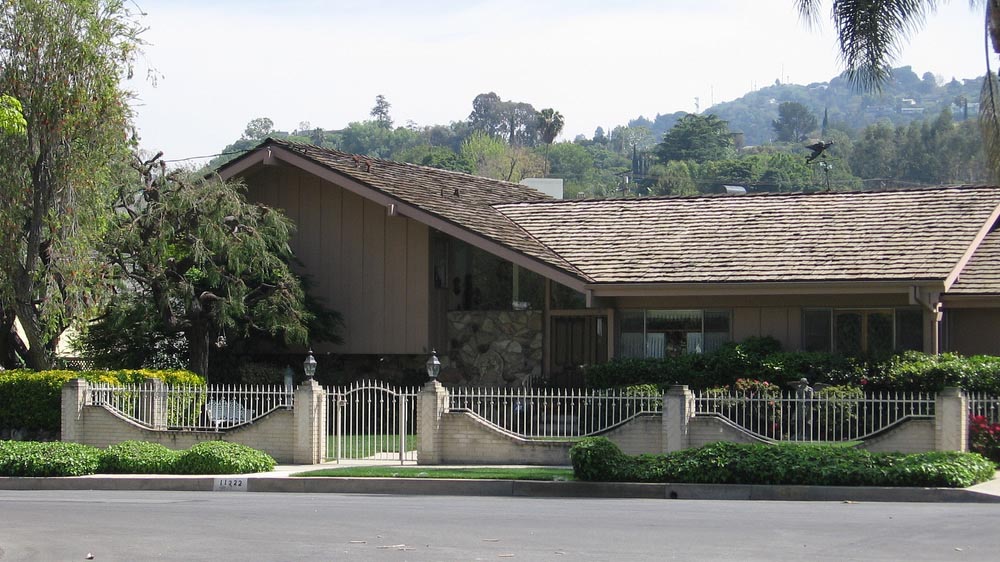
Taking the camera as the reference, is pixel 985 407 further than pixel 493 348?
No

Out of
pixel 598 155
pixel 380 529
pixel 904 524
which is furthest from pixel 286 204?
pixel 598 155

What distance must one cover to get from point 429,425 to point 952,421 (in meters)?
8.50

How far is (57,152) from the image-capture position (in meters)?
26.2

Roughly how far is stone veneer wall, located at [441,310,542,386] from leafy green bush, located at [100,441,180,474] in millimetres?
9227

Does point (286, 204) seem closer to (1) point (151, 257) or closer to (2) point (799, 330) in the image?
(1) point (151, 257)

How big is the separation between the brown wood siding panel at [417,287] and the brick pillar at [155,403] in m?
6.91

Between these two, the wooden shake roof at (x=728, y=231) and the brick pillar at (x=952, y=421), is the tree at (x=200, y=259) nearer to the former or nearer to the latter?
the wooden shake roof at (x=728, y=231)

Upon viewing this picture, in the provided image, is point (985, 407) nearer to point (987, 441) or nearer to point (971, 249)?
point (987, 441)

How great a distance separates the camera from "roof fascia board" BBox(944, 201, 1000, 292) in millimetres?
25141

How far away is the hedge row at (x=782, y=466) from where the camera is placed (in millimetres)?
17938

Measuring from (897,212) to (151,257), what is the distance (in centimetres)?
1589

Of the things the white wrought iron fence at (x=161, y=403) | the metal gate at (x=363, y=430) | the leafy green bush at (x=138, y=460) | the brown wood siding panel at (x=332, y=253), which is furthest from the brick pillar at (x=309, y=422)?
the brown wood siding panel at (x=332, y=253)

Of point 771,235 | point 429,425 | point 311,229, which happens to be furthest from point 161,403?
point 771,235

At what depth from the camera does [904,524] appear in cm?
1411
